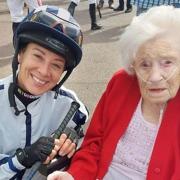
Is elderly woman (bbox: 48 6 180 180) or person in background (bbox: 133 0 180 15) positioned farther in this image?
person in background (bbox: 133 0 180 15)

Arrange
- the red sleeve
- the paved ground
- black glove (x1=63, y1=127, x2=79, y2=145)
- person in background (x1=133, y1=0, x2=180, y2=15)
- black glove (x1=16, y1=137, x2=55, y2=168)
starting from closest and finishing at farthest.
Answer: black glove (x1=16, y1=137, x2=55, y2=168), black glove (x1=63, y1=127, x2=79, y2=145), the red sleeve, person in background (x1=133, y1=0, x2=180, y2=15), the paved ground

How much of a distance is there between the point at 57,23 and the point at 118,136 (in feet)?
2.28

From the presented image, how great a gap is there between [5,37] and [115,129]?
535cm

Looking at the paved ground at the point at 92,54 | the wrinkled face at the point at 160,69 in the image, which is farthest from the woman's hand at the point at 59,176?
the paved ground at the point at 92,54

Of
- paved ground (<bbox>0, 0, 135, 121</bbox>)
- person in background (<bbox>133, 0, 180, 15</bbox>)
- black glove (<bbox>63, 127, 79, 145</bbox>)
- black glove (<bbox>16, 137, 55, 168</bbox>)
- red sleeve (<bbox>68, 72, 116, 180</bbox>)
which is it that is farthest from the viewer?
paved ground (<bbox>0, 0, 135, 121</bbox>)

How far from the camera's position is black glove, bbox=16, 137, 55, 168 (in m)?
2.24

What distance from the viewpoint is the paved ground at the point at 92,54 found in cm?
543

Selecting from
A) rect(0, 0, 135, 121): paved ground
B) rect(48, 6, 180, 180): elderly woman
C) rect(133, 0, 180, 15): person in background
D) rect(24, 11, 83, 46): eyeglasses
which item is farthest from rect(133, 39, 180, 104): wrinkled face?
rect(133, 0, 180, 15): person in background

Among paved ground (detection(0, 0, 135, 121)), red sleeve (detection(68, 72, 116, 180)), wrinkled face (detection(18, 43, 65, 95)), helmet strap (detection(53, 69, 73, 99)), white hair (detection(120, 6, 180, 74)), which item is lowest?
paved ground (detection(0, 0, 135, 121))

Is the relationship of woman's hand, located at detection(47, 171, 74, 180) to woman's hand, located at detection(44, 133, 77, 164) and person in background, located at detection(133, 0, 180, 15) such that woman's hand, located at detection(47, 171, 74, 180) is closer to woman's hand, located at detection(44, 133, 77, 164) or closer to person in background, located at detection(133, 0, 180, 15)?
woman's hand, located at detection(44, 133, 77, 164)

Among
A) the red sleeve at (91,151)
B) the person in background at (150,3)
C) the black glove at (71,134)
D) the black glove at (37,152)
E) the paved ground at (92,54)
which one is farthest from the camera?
the paved ground at (92,54)

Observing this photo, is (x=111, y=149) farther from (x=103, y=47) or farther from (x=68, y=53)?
(x=103, y=47)

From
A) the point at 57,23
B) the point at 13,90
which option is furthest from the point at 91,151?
the point at 57,23

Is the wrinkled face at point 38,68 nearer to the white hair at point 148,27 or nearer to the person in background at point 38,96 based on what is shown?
the person in background at point 38,96
